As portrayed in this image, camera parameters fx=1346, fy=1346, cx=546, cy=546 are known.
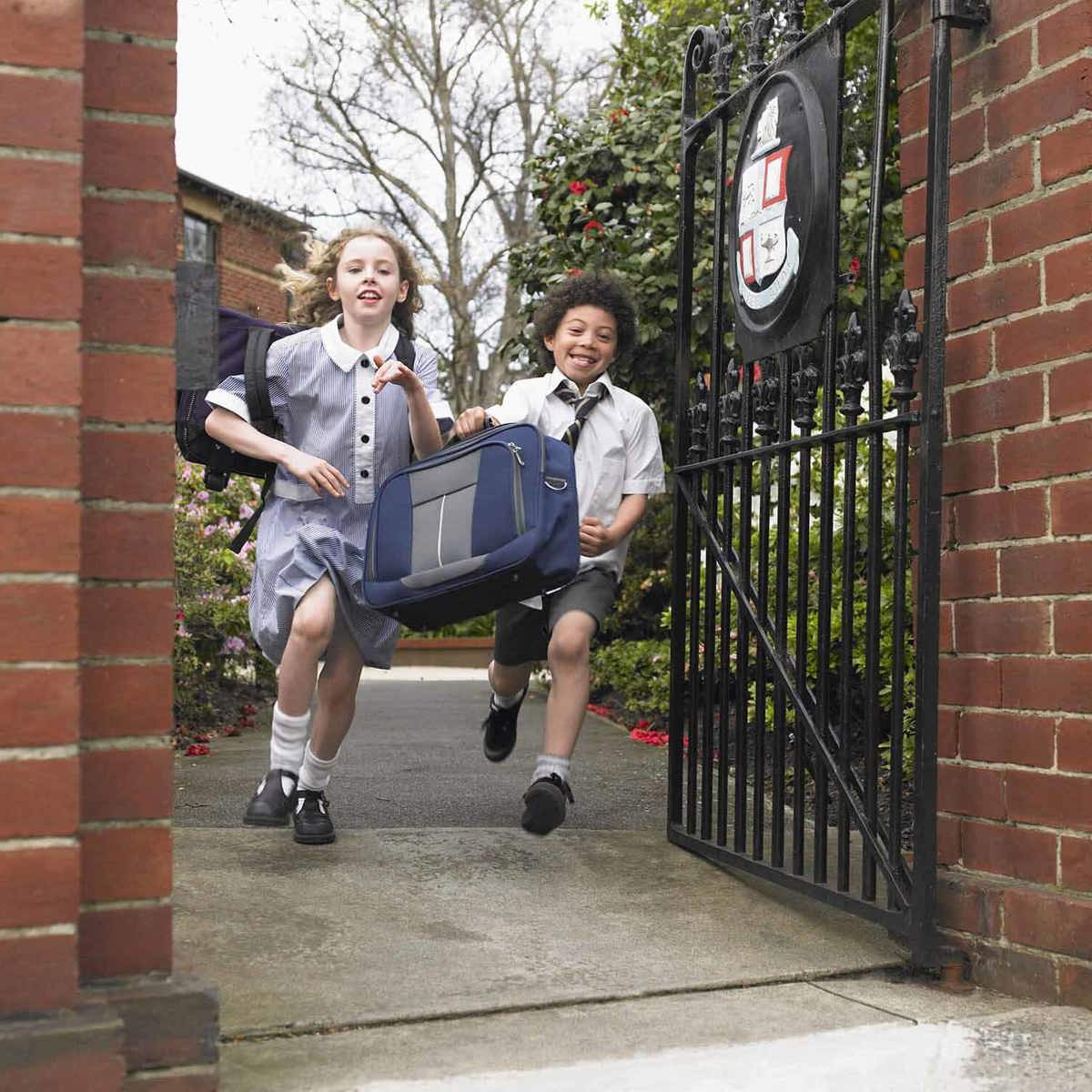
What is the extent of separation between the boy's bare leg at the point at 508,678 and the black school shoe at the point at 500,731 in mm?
72

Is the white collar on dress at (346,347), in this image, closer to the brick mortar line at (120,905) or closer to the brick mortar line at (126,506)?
the brick mortar line at (126,506)

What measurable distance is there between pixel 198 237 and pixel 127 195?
2331 cm

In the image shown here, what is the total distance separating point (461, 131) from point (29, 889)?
22.4 metres

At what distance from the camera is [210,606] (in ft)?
24.5

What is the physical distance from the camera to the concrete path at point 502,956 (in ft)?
7.90

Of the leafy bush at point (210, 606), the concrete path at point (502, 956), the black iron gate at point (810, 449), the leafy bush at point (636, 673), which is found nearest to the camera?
the concrete path at point (502, 956)

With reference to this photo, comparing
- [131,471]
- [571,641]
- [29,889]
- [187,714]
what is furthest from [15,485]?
[187,714]

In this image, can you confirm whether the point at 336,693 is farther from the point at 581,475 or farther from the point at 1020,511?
the point at 1020,511

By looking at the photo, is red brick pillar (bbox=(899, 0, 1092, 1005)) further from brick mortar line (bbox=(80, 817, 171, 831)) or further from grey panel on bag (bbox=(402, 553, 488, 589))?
brick mortar line (bbox=(80, 817, 171, 831))

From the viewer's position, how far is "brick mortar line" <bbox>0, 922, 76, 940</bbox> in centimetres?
191

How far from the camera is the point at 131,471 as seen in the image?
213cm

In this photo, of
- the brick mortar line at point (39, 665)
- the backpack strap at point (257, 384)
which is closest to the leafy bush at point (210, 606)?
the backpack strap at point (257, 384)

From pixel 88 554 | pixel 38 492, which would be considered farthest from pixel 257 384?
pixel 38 492

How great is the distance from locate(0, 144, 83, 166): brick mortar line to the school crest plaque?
193 cm
